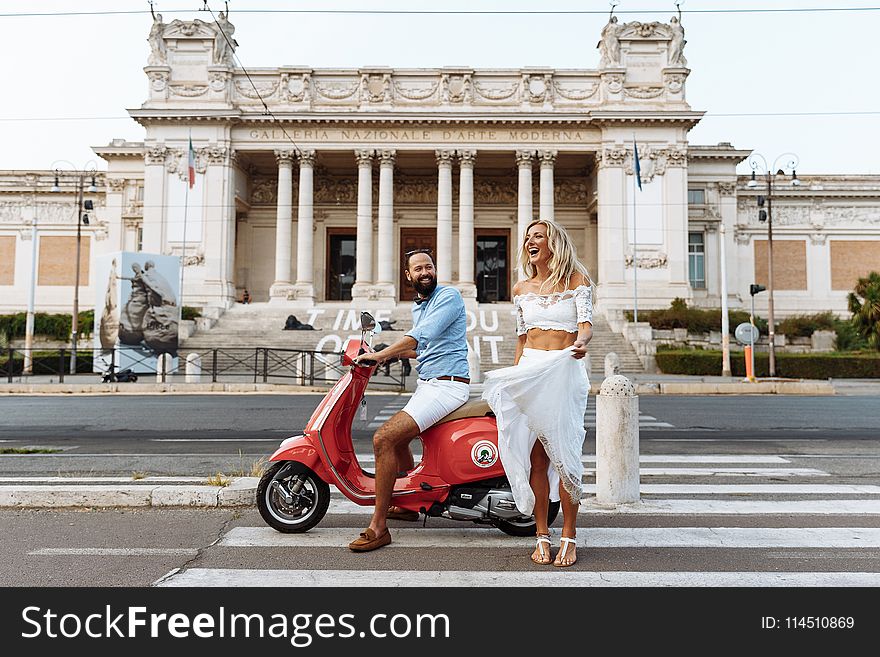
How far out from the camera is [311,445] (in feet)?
15.6

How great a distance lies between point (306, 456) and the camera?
15.6 feet

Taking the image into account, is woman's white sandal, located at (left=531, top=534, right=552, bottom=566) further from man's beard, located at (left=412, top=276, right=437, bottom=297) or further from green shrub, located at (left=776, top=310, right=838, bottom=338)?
green shrub, located at (left=776, top=310, right=838, bottom=338)

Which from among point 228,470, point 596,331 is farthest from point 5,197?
point 228,470

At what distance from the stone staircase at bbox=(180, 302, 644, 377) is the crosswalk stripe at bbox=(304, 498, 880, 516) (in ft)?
66.7

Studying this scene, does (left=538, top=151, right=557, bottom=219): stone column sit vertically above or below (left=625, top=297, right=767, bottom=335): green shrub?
above

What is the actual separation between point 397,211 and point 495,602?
4251 centimetres

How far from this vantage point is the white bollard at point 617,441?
220 inches

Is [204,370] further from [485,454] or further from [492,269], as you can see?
[485,454]

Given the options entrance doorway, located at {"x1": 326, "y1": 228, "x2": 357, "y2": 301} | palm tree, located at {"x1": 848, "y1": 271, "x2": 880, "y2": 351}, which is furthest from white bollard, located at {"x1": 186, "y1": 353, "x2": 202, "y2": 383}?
palm tree, located at {"x1": 848, "y1": 271, "x2": 880, "y2": 351}

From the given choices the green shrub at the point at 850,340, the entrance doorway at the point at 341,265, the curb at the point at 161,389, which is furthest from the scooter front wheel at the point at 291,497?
the entrance doorway at the point at 341,265

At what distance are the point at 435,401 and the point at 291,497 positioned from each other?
131 cm

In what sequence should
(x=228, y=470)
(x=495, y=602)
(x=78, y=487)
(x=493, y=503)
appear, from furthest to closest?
(x=228, y=470)
(x=78, y=487)
(x=493, y=503)
(x=495, y=602)

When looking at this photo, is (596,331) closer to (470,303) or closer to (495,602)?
(470,303)

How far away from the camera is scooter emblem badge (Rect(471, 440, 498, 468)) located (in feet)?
15.0
